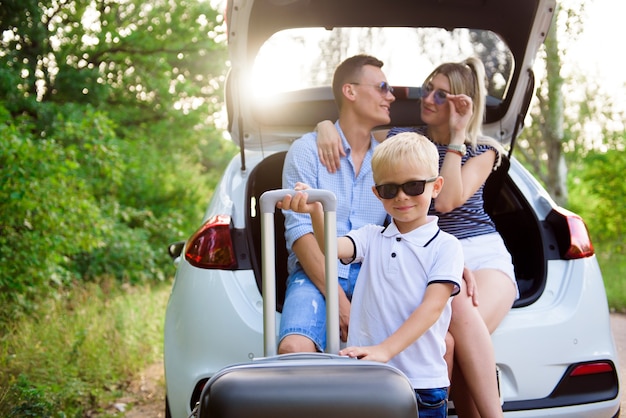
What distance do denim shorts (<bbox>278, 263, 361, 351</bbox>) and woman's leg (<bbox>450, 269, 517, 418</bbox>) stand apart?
0.49m

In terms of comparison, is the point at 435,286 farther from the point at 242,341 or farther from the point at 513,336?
the point at 242,341

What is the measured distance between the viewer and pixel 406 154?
2.46 meters

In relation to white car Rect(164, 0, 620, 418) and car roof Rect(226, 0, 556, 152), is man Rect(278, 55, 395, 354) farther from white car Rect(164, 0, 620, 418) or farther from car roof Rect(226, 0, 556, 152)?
car roof Rect(226, 0, 556, 152)

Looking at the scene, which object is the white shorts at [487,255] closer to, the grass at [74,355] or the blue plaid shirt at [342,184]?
the blue plaid shirt at [342,184]

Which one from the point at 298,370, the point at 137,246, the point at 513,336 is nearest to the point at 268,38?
the point at 513,336

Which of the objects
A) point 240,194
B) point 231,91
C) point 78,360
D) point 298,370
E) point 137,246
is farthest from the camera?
point 137,246

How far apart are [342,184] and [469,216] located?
0.58m

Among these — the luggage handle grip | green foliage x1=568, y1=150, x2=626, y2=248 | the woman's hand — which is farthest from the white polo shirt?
green foliage x1=568, y1=150, x2=626, y2=248

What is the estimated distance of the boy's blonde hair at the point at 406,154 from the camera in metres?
2.46

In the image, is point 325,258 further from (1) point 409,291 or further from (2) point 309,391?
(2) point 309,391

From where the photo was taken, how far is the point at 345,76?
356 centimetres

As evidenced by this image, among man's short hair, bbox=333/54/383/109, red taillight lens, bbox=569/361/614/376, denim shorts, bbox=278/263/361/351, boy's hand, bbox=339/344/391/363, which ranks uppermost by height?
man's short hair, bbox=333/54/383/109

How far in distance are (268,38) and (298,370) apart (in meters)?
2.35

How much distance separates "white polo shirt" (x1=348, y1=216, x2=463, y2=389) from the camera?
8.06ft
